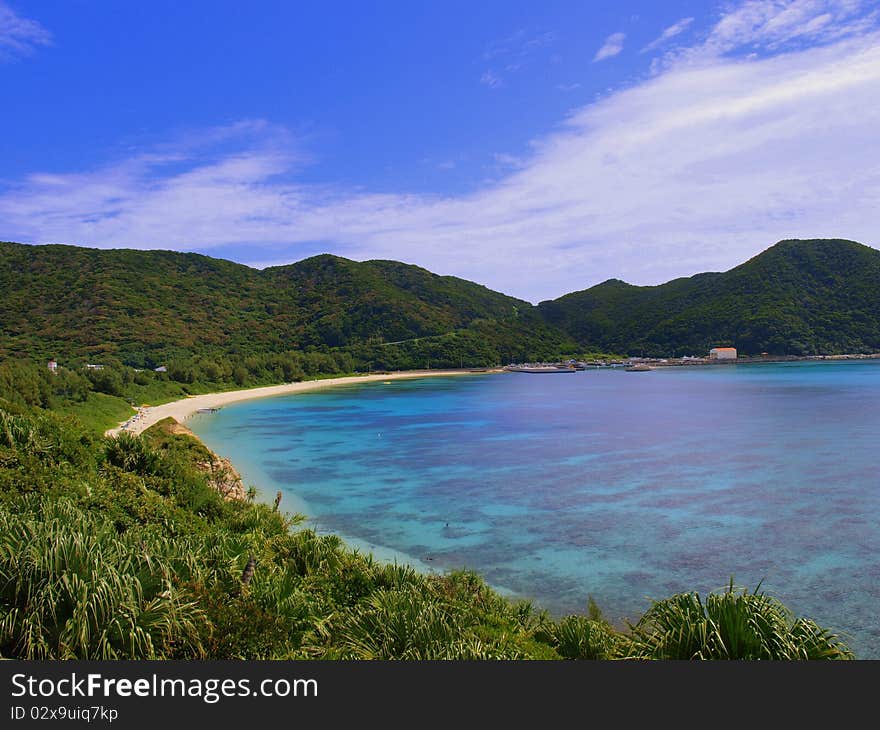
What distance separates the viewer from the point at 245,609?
22.3ft

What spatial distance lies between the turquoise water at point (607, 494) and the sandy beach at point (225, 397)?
470cm

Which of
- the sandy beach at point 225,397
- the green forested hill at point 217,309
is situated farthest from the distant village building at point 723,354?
the sandy beach at point 225,397

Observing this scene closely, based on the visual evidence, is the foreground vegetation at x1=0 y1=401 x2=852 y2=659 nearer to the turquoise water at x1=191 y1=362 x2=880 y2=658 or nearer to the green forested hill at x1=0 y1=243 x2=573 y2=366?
the turquoise water at x1=191 y1=362 x2=880 y2=658

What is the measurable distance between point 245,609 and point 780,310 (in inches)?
6828

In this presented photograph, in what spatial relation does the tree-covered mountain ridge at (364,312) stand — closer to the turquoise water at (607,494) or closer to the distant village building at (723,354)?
the distant village building at (723,354)

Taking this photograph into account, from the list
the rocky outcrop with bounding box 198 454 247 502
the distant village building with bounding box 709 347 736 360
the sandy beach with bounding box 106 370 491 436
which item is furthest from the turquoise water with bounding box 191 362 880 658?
the distant village building with bounding box 709 347 736 360

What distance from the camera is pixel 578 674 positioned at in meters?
4.22

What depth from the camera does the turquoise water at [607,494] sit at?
50.9 feet

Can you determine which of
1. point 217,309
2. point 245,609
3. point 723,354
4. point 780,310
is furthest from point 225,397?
point 780,310

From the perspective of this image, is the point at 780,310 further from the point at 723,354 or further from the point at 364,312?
the point at 364,312

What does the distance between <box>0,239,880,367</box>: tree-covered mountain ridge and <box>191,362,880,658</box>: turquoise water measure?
213ft

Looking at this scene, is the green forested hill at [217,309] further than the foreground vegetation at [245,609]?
Yes

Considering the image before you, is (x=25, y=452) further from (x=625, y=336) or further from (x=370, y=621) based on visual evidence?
(x=625, y=336)

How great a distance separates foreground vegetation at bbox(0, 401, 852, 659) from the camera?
5891 mm
